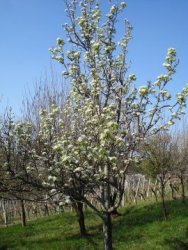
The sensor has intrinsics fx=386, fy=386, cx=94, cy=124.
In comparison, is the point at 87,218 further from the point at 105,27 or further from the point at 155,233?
the point at 105,27

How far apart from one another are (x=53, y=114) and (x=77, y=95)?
184cm

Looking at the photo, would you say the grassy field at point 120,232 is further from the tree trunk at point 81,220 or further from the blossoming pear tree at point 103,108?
the blossoming pear tree at point 103,108

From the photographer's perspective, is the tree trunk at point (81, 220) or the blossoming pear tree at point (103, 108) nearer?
the blossoming pear tree at point (103, 108)

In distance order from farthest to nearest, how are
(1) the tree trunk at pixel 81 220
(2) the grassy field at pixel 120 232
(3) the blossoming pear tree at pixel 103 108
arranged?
(1) the tree trunk at pixel 81 220
(2) the grassy field at pixel 120 232
(3) the blossoming pear tree at pixel 103 108

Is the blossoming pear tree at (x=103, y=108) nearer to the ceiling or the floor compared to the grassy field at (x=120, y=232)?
nearer to the ceiling

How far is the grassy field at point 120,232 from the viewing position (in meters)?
19.2

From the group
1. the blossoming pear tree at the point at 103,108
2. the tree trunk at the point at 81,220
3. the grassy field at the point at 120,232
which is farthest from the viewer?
the tree trunk at the point at 81,220

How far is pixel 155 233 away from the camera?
807 inches

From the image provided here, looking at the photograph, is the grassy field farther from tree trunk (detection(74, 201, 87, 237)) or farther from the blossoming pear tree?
the blossoming pear tree

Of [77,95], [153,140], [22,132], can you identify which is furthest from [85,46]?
[153,140]

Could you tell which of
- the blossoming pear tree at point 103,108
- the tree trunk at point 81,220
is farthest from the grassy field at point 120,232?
the blossoming pear tree at point 103,108

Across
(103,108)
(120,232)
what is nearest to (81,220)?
(120,232)

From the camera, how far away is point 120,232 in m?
21.8

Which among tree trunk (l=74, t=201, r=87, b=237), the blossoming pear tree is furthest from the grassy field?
the blossoming pear tree
